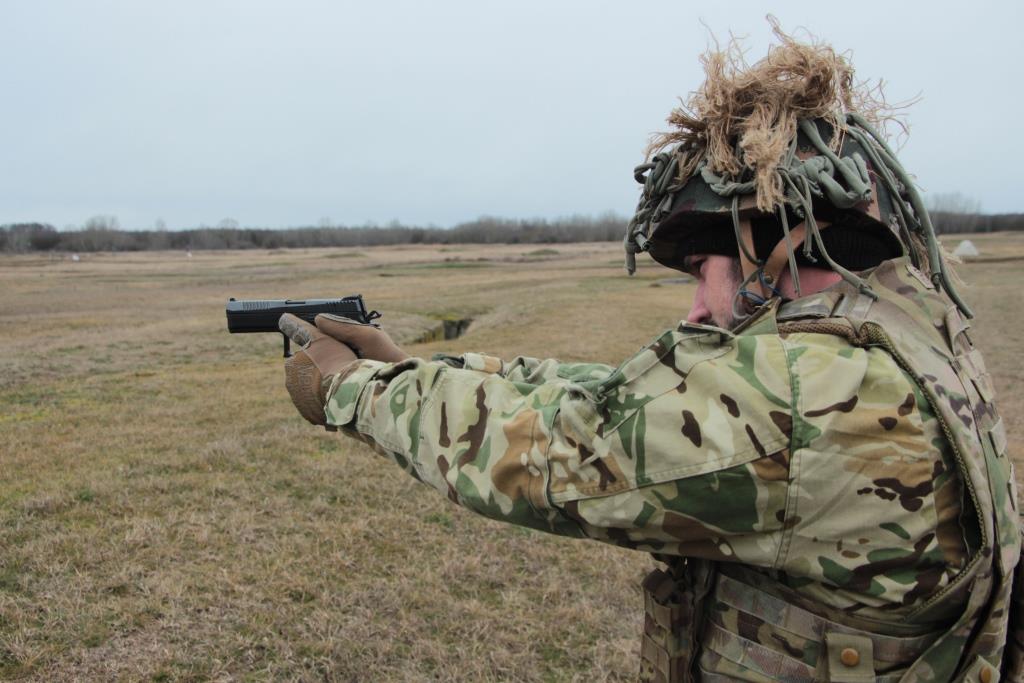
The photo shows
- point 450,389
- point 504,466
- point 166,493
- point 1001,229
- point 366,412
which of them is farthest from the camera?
point 1001,229

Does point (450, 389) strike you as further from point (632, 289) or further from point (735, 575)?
point (632, 289)

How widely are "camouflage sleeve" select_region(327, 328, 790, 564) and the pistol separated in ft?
3.91

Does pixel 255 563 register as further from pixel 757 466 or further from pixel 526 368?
pixel 757 466

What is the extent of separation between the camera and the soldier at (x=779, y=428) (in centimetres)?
143

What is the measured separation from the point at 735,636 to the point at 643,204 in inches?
Answer: 47.3

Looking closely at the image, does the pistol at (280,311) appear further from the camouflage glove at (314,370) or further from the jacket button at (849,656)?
the jacket button at (849,656)

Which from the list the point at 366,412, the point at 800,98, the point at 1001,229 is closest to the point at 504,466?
the point at 366,412

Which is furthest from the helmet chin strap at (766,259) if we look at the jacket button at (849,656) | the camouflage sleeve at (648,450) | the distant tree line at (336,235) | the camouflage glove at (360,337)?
the distant tree line at (336,235)

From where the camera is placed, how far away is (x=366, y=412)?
1866mm

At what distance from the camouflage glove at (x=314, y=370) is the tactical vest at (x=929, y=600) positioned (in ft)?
3.72

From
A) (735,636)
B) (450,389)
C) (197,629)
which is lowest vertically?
(197,629)

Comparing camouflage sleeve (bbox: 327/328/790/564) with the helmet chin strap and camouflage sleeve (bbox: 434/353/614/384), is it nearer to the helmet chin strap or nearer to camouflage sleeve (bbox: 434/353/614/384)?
the helmet chin strap

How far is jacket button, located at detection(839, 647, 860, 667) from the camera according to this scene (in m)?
1.59

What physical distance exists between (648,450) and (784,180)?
78 cm
